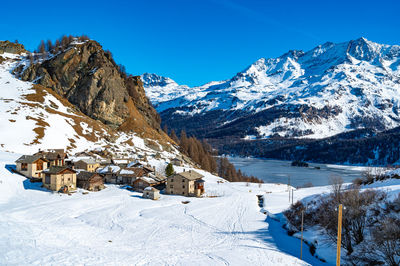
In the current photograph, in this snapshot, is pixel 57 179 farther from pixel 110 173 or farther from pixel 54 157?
pixel 110 173

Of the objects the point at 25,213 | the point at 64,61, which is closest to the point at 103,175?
the point at 25,213

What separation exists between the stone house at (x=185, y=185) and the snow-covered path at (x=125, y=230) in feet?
18.0

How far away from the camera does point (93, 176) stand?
6091cm

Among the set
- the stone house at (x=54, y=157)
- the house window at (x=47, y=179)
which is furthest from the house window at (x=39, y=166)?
the house window at (x=47, y=179)

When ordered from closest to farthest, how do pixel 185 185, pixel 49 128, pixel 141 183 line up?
pixel 185 185 → pixel 141 183 → pixel 49 128

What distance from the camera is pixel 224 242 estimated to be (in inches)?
1329

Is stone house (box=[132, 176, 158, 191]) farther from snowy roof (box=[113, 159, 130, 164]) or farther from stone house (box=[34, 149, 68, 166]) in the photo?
stone house (box=[34, 149, 68, 166])

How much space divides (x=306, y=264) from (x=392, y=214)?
12220 millimetres

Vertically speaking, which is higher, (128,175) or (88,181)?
(128,175)

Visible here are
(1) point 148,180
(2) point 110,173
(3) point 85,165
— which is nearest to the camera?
(1) point 148,180

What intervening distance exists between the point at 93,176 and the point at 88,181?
1.52 metres

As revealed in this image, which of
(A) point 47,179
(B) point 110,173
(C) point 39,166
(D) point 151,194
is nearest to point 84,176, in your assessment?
(A) point 47,179

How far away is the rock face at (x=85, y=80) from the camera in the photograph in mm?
122312

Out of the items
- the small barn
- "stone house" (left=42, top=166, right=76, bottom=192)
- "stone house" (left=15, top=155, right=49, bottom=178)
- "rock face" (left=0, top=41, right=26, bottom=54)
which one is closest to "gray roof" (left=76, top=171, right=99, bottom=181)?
"stone house" (left=42, top=166, right=76, bottom=192)
